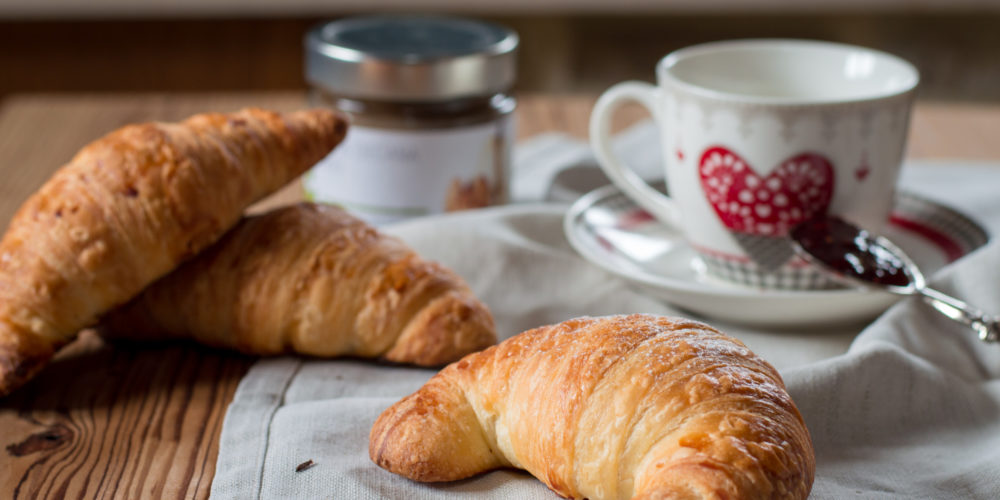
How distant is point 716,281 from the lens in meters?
1.24

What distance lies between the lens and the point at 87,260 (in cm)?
95

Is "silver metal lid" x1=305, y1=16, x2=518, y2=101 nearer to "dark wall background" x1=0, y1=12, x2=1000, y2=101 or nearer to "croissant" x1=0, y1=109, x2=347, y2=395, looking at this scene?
"croissant" x1=0, y1=109, x2=347, y2=395

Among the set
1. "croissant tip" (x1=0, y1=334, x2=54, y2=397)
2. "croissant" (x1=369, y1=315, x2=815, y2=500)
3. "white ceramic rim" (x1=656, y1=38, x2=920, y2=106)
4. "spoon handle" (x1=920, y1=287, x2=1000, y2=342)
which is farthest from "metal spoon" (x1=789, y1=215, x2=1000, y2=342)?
"croissant tip" (x1=0, y1=334, x2=54, y2=397)

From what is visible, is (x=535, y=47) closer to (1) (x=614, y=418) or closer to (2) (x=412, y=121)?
(2) (x=412, y=121)

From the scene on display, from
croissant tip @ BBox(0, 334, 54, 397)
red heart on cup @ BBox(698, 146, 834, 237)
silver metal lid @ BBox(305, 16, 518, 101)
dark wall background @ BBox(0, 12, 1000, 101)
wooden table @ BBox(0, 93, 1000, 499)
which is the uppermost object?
silver metal lid @ BBox(305, 16, 518, 101)

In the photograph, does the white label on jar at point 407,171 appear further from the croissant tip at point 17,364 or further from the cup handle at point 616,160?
the croissant tip at point 17,364

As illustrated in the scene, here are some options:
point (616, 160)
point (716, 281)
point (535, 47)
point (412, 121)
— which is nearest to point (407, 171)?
point (412, 121)

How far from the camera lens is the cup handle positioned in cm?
127

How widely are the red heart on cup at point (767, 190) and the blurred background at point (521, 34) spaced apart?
2237mm

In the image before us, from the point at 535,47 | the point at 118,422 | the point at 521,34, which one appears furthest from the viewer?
the point at 521,34

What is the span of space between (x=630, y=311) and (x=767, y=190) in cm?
21

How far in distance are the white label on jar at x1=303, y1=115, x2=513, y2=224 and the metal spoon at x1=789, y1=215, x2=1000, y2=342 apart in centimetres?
44

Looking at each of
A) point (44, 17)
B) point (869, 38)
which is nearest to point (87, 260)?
point (44, 17)

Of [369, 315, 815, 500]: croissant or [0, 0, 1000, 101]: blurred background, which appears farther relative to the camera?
[0, 0, 1000, 101]: blurred background
